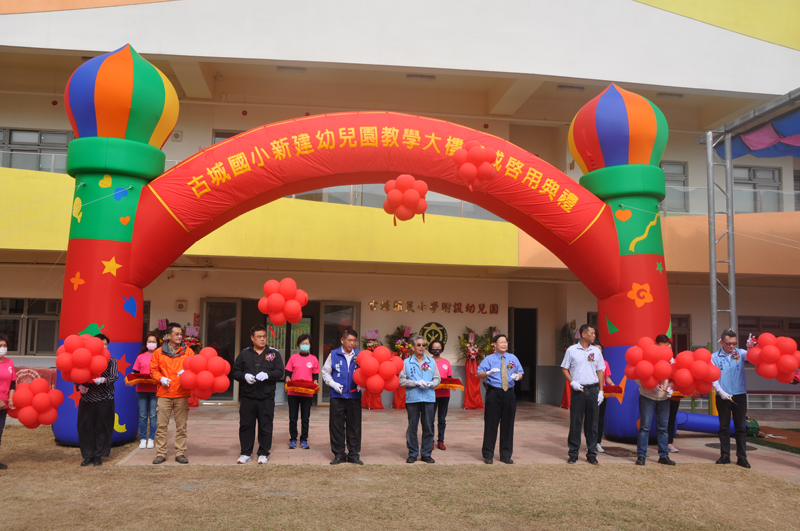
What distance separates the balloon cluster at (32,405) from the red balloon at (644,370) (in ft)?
21.3

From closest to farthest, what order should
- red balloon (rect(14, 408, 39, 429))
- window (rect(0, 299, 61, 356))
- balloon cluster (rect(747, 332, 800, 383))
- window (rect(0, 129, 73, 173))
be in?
1. red balloon (rect(14, 408, 39, 429))
2. balloon cluster (rect(747, 332, 800, 383))
3. window (rect(0, 299, 61, 356))
4. window (rect(0, 129, 73, 173))

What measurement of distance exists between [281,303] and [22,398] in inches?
112

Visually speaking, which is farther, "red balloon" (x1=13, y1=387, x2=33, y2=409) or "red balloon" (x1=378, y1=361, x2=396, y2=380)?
"red balloon" (x1=378, y1=361, x2=396, y2=380)

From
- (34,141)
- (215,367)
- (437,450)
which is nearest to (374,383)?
(215,367)

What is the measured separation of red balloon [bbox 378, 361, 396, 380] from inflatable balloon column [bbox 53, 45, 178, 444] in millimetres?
3339

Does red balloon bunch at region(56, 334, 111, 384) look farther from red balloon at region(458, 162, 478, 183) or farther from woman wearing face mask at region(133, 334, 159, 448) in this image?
red balloon at region(458, 162, 478, 183)

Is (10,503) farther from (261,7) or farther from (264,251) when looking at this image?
(261,7)

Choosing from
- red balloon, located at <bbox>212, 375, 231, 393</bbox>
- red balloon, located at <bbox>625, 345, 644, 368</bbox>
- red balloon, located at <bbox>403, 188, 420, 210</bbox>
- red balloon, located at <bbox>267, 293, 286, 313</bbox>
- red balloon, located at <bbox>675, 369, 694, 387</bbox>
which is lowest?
red balloon, located at <bbox>212, 375, 231, 393</bbox>

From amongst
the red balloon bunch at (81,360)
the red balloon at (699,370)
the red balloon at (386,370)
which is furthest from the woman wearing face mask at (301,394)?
the red balloon at (699,370)

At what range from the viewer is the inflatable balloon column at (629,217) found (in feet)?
27.1

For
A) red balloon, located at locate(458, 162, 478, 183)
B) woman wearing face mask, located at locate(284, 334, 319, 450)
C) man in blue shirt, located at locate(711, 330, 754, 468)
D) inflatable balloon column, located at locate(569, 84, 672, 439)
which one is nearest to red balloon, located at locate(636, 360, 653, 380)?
man in blue shirt, located at locate(711, 330, 754, 468)

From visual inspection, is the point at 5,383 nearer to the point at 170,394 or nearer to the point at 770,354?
the point at 170,394

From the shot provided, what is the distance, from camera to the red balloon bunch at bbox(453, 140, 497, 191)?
6.98 m

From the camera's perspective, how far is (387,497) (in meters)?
5.39
